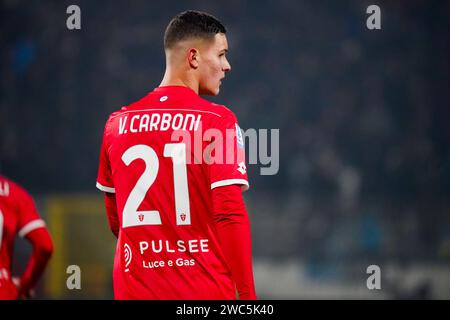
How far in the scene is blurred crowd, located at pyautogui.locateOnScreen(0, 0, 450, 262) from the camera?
888 centimetres

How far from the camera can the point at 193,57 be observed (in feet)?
9.25

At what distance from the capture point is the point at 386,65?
10719 millimetres

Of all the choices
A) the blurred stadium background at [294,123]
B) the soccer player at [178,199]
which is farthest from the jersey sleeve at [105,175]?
the blurred stadium background at [294,123]

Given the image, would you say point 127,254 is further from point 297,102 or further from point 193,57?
point 297,102

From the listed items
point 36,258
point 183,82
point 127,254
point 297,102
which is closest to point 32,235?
point 36,258

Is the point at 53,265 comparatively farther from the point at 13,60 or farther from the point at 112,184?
the point at 112,184

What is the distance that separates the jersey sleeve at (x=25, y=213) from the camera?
4461 millimetres

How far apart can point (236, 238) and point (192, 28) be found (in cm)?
84

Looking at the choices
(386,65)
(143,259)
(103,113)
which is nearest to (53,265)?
(103,113)

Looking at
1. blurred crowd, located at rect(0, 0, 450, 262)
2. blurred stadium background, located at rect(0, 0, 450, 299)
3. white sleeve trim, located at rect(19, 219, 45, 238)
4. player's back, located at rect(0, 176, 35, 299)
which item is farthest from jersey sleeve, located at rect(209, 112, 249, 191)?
blurred crowd, located at rect(0, 0, 450, 262)

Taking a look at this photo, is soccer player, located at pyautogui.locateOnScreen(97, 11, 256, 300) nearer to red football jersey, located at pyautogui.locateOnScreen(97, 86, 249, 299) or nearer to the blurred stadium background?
red football jersey, located at pyautogui.locateOnScreen(97, 86, 249, 299)

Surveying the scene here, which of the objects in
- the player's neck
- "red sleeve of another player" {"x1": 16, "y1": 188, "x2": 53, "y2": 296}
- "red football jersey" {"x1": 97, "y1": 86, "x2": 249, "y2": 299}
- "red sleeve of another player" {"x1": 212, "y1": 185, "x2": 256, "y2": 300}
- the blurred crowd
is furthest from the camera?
the blurred crowd
